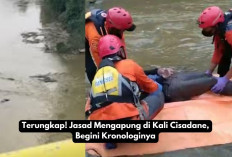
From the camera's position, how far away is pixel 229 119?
355 cm

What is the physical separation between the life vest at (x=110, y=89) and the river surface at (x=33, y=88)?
4.70 meters

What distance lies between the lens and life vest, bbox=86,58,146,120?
3.10 meters

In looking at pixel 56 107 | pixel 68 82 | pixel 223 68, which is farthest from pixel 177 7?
pixel 223 68

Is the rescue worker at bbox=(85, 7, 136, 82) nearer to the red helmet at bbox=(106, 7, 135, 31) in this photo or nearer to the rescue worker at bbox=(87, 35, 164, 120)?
the red helmet at bbox=(106, 7, 135, 31)

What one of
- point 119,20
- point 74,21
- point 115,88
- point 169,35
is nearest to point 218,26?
point 119,20

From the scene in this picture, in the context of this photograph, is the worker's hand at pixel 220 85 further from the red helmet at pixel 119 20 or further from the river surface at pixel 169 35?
the river surface at pixel 169 35

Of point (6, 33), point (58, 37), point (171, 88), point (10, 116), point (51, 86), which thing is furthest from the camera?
point (6, 33)

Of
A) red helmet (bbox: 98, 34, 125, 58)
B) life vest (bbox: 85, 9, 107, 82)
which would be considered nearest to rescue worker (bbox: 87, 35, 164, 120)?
red helmet (bbox: 98, 34, 125, 58)

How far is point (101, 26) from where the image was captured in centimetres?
390

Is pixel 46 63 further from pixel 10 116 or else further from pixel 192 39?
pixel 192 39

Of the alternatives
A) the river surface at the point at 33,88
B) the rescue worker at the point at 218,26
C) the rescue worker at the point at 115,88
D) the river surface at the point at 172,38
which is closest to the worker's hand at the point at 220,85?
the rescue worker at the point at 218,26

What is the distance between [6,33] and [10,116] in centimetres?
916

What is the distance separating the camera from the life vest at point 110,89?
310cm

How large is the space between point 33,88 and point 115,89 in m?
8.31
